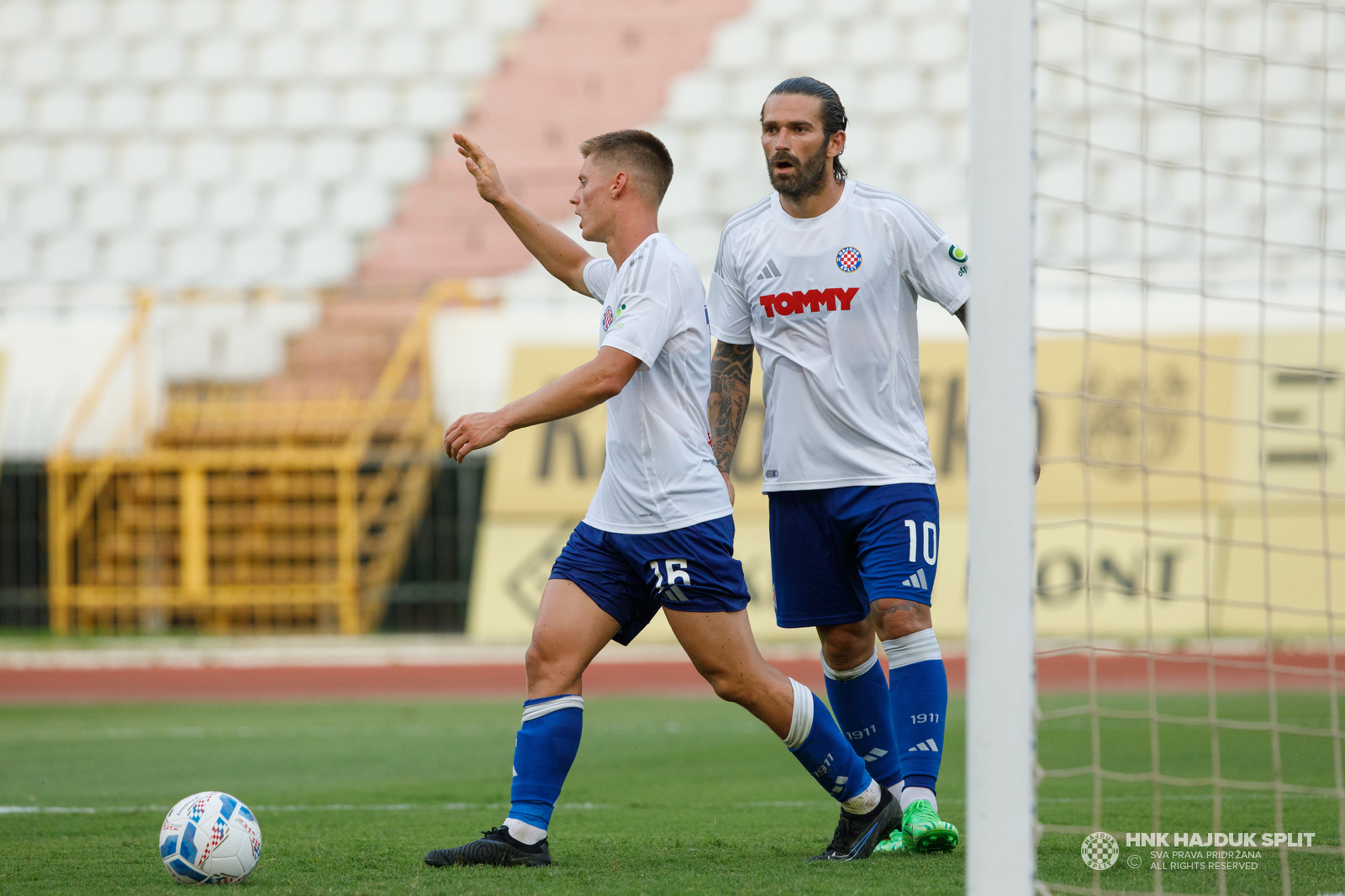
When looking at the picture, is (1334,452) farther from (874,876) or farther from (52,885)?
(52,885)

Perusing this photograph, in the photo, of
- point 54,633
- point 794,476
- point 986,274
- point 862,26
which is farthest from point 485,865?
point 862,26

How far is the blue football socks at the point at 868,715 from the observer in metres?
4.29

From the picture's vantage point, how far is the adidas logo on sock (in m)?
4.23

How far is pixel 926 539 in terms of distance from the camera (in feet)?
13.3

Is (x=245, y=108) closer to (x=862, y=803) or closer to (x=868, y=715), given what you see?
(x=868, y=715)

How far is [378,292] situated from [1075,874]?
11.9 metres

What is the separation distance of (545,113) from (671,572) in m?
13.5

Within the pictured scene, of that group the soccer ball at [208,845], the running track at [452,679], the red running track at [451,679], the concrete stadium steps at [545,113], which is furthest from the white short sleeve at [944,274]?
the concrete stadium steps at [545,113]

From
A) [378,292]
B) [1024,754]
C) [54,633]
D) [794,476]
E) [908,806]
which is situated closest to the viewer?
[1024,754]

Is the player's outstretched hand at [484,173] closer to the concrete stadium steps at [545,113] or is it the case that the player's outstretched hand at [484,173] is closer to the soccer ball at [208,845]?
the soccer ball at [208,845]

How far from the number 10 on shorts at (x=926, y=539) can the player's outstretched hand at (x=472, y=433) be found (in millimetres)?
1226

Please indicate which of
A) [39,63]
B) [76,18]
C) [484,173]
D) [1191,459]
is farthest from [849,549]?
[76,18]

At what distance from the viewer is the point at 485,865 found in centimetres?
377

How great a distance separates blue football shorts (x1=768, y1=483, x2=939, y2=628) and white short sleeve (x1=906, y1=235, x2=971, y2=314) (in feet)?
1.88
